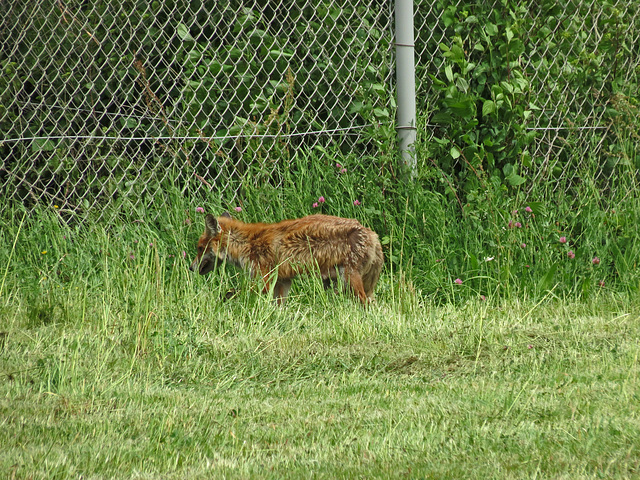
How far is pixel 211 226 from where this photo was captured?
6.05 meters

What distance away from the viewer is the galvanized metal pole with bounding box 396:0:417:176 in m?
6.44

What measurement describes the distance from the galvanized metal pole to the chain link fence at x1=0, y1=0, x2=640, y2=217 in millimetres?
160

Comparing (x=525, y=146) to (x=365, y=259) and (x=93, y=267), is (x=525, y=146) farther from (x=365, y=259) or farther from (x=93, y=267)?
(x=93, y=267)

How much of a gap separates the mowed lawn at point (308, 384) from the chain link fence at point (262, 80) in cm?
138

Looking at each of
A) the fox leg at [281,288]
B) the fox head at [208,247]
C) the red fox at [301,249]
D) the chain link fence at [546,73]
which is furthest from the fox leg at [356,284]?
the chain link fence at [546,73]

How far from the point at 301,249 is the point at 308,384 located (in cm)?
174

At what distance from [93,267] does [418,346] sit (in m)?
2.84

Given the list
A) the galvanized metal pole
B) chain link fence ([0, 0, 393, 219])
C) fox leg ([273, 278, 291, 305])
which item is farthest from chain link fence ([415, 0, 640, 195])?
fox leg ([273, 278, 291, 305])

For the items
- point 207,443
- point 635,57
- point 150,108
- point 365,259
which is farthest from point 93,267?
point 635,57

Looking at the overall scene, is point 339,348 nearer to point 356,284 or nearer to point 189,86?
point 356,284

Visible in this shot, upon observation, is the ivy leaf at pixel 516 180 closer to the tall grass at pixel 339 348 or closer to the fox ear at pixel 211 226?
the tall grass at pixel 339 348

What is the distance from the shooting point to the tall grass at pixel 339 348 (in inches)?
122

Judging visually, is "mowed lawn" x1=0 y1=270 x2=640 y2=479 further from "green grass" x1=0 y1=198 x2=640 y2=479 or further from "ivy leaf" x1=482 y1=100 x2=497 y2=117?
"ivy leaf" x1=482 y1=100 x2=497 y2=117

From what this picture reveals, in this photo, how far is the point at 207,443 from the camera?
325 centimetres
